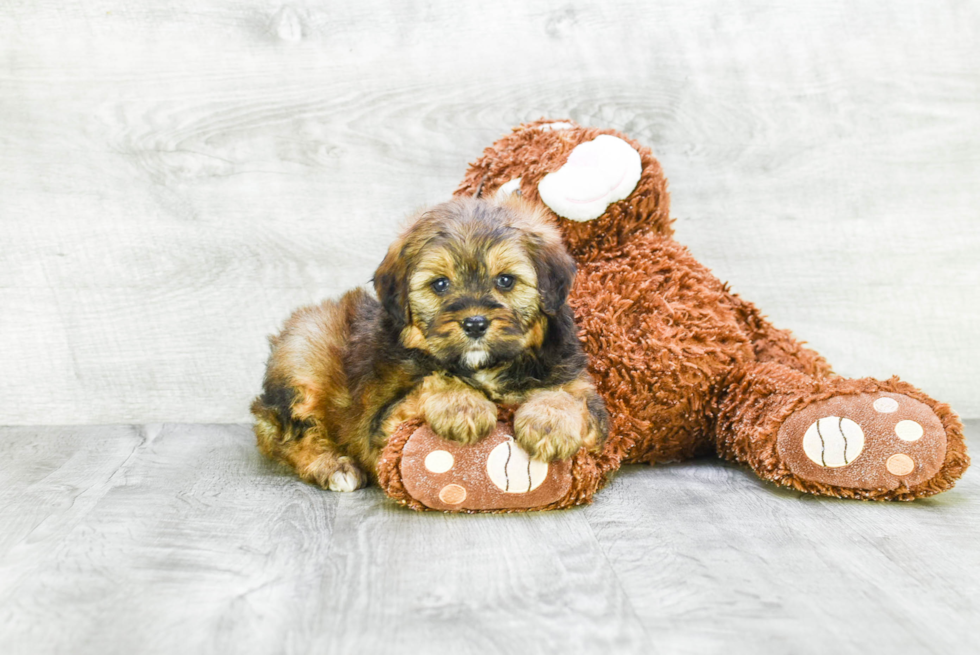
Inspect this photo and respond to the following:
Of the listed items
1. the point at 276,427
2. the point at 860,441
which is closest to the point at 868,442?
the point at 860,441

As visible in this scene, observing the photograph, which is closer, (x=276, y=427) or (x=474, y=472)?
(x=474, y=472)

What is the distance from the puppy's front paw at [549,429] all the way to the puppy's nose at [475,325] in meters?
0.28

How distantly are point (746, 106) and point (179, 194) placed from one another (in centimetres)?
245

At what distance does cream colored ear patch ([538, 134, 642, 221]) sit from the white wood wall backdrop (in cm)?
81

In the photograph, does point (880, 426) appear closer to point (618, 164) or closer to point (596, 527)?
point (596, 527)

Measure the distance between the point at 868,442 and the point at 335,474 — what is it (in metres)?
1.58

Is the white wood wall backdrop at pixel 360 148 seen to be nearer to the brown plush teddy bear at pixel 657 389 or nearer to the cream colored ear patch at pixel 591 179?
the brown plush teddy bear at pixel 657 389

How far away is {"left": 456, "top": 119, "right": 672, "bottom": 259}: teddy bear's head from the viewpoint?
8.96ft

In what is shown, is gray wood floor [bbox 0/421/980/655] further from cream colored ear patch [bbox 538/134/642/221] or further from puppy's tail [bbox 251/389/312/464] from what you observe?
cream colored ear patch [bbox 538/134/642/221]

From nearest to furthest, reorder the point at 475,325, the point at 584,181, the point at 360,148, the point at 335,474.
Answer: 1. the point at 475,325
2. the point at 335,474
3. the point at 584,181
4. the point at 360,148

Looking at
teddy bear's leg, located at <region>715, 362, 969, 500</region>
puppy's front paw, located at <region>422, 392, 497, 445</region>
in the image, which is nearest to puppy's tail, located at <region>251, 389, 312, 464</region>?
puppy's front paw, located at <region>422, 392, 497, 445</region>

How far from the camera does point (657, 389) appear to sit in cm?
273

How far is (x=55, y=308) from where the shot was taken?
3516 millimetres

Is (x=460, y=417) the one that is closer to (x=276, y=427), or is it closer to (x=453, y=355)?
(x=453, y=355)
